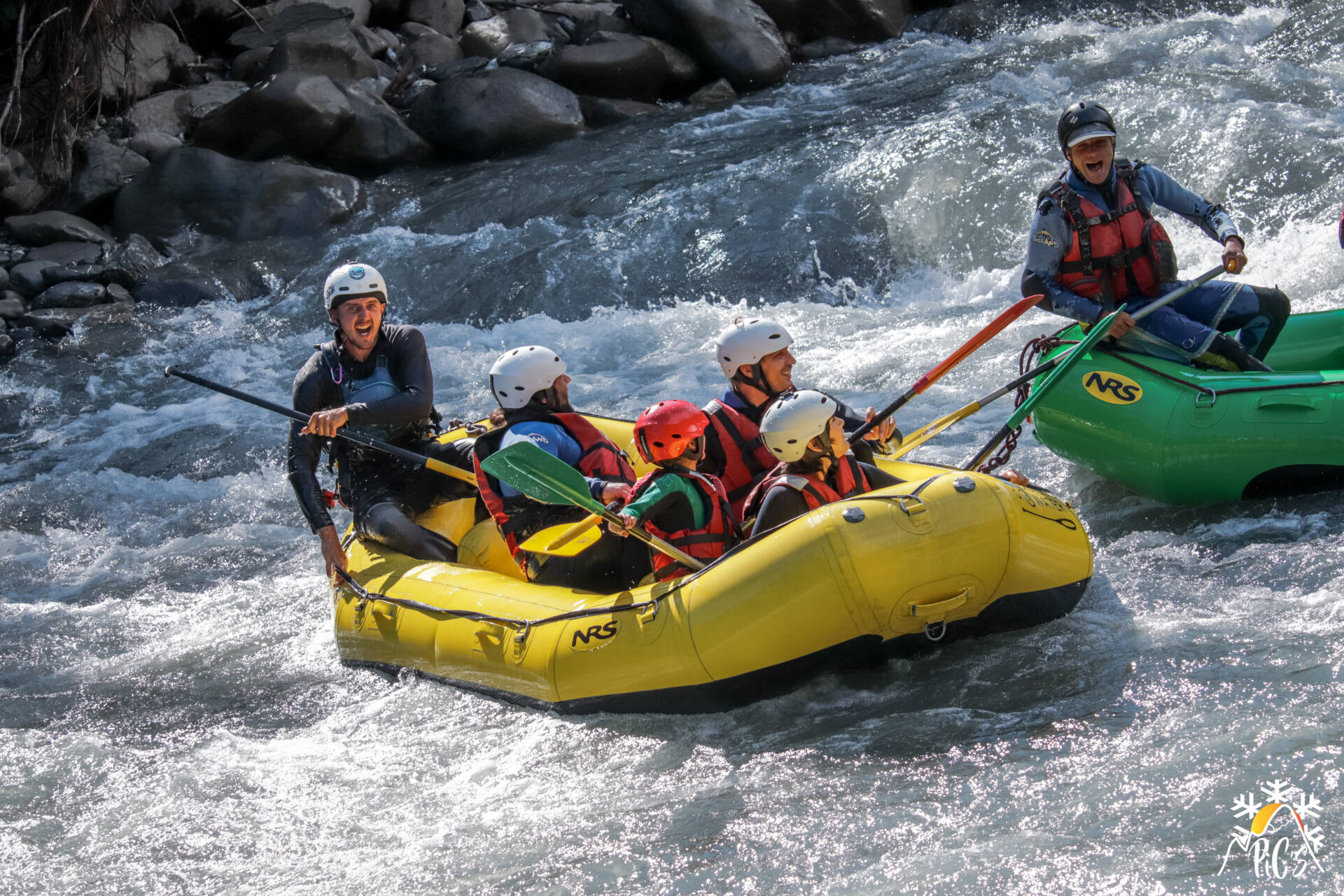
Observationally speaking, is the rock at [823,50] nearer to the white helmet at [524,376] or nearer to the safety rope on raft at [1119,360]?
the safety rope on raft at [1119,360]

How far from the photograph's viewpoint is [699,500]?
438 cm

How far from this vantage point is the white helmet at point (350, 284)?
5.37 meters

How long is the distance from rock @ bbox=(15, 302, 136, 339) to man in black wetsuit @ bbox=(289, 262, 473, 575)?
17.6ft

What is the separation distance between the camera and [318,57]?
41.2 feet

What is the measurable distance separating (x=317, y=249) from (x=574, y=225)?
2.11 meters

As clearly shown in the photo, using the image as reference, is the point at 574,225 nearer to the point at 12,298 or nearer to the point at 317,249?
the point at 317,249

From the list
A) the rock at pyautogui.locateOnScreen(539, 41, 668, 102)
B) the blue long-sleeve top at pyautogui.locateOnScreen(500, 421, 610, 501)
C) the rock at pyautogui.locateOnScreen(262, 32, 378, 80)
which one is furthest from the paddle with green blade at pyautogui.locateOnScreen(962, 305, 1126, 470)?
the rock at pyautogui.locateOnScreen(262, 32, 378, 80)

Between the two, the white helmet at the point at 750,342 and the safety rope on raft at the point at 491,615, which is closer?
the safety rope on raft at the point at 491,615

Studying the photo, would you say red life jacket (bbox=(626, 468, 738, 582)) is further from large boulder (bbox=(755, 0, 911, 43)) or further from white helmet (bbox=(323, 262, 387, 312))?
large boulder (bbox=(755, 0, 911, 43))

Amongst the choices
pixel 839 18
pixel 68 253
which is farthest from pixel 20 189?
pixel 839 18

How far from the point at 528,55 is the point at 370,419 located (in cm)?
847

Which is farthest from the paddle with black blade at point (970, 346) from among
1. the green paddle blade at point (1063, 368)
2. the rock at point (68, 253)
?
the rock at point (68, 253)

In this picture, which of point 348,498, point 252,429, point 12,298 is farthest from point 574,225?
point 348,498

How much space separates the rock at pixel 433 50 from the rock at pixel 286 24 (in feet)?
2.30
